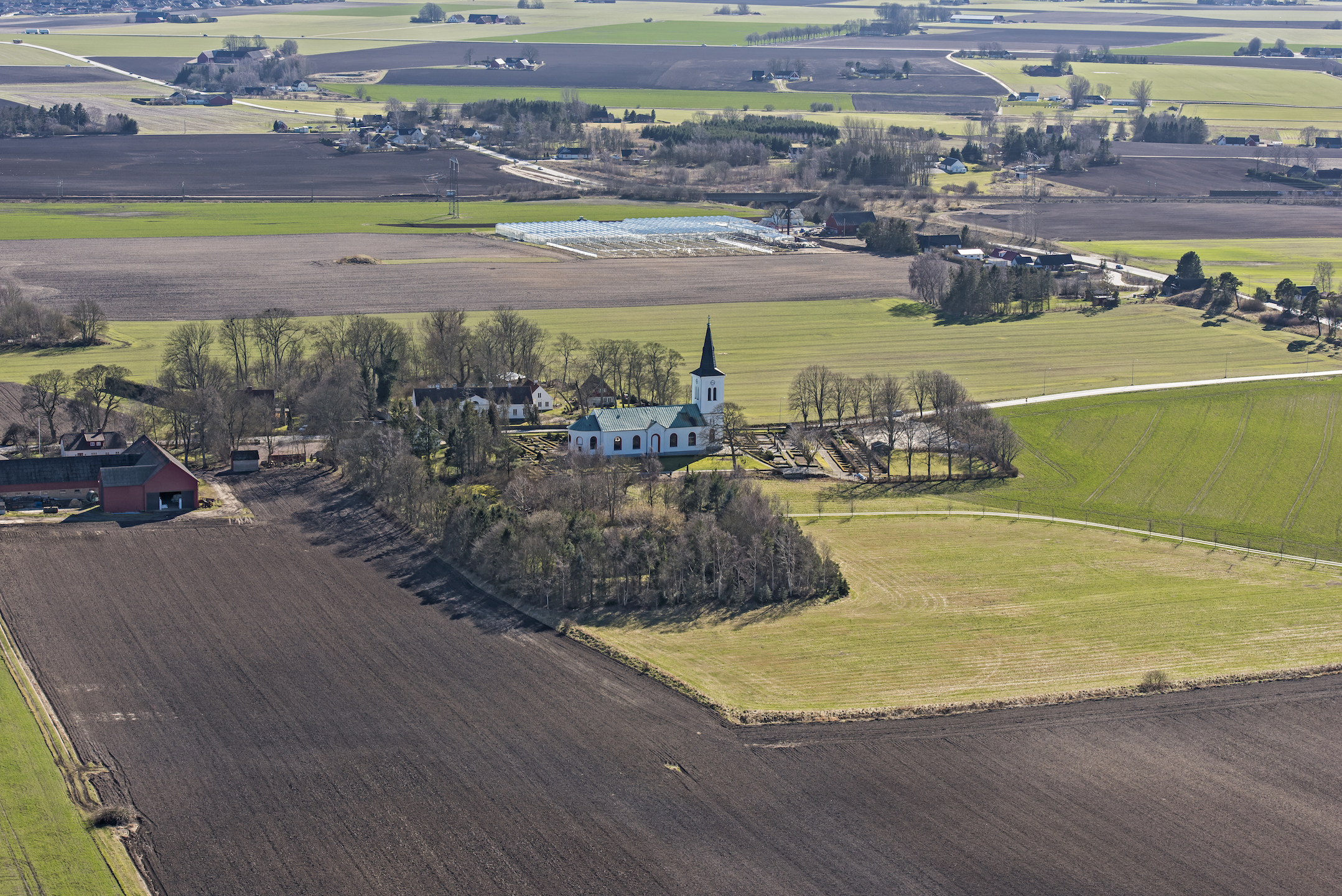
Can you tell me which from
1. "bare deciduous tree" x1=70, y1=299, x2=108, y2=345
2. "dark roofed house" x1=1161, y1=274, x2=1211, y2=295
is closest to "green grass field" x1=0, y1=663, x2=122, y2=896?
"bare deciduous tree" x1=70, y1=299, x2=108, y2=345

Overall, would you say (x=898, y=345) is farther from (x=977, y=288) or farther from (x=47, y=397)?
(x=47, y=397)

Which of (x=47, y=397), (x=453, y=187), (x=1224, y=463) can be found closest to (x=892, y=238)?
(x=453, y=187)

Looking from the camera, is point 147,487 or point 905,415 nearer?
point 147,487

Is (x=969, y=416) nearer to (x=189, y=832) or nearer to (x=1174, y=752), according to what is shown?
(x=1174, y=752)

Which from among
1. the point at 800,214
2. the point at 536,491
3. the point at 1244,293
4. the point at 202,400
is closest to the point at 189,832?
the point at 536,491

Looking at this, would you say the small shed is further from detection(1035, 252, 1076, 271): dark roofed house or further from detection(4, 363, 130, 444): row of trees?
detection(1035, 252, 1076, 271): dark roofed house
